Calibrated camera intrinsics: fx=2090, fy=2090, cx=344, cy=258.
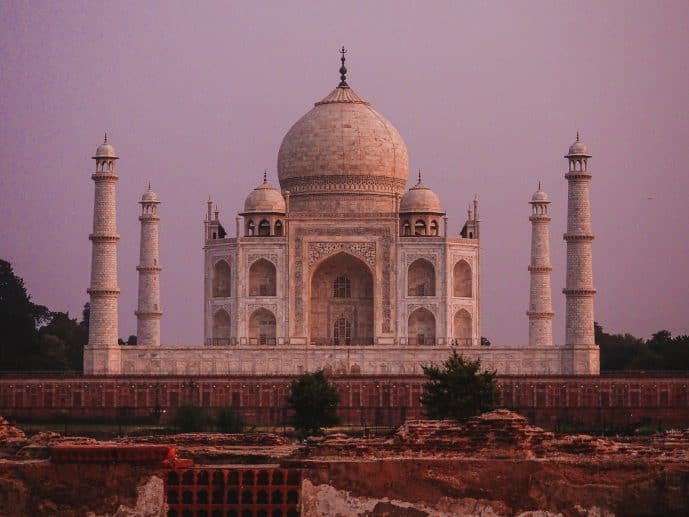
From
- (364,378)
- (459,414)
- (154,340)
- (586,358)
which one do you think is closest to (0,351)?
(154,340)

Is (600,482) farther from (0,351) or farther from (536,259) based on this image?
(0,351)

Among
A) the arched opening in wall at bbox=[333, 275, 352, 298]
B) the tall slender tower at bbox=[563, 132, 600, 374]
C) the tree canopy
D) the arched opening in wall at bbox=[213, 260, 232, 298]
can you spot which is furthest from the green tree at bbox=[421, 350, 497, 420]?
the tree canopy

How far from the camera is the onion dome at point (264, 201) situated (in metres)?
54.9

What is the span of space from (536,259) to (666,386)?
7.75 m

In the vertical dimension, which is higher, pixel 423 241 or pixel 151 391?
pixel 423 241

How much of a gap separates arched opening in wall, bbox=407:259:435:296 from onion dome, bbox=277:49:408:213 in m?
2.31

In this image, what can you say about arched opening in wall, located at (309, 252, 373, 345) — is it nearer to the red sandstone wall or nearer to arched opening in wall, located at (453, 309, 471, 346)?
arched opening in wall, located at (453, 309, 471, 346)

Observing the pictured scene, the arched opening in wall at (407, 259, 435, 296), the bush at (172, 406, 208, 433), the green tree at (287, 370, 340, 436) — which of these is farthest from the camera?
the arched opening in wall at (407, 259, 435, 296)

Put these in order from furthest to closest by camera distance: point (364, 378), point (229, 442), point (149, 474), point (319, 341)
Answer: point (319, 341) → point (364, 378) → point (229, 442) → point (149, 474)

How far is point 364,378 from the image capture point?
49594mm

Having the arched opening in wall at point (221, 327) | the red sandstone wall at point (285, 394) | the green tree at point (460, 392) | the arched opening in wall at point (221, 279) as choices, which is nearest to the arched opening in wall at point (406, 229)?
the arched opening in wall at point (221, 279)

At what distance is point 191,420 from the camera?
41.5 metres

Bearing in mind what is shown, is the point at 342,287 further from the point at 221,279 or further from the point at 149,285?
the point at 149,285

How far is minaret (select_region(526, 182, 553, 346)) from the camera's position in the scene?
5597 centimetres
